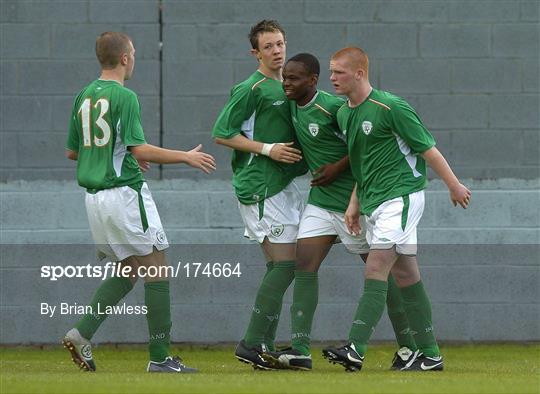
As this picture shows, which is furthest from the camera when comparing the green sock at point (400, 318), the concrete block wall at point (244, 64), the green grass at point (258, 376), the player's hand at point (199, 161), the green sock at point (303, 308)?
the concrete block wall at point (244, 64)

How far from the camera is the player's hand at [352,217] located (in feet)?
25.9

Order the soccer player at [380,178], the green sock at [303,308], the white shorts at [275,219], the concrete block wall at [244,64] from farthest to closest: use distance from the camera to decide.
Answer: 1. the concrete block wall at [244,64]
2. the white shorts at [275,219]
3. the green sock at [303,308]
4. the soccer player at [380,178]

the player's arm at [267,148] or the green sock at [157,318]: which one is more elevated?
the player's arm at [267,148]

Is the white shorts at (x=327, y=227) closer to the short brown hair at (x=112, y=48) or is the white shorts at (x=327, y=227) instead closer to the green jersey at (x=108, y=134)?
the green jersey at (x=108, y=134)

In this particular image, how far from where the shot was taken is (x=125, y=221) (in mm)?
7750

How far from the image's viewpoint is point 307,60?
26.2ft

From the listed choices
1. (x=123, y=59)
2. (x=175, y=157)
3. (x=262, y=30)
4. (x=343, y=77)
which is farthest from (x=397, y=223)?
(x=123, y=59)

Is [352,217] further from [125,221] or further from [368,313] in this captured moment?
[125,221]

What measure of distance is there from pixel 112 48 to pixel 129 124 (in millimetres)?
473

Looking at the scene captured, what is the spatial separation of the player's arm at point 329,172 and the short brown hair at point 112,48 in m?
1.36

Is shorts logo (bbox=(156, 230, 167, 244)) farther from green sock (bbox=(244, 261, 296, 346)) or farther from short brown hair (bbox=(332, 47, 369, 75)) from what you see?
short brown hair (bbox=(332, 47, 369, 75))

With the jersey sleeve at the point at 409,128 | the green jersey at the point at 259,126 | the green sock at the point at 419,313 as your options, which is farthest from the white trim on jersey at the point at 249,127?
the green sock at the point at 419,313

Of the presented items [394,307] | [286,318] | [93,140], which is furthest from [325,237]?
[286,318]

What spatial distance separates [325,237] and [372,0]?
323 cm
